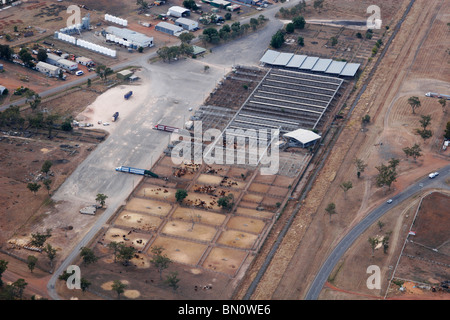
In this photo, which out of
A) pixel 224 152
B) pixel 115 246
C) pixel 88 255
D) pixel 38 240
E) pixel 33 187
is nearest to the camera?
pixel 88 255

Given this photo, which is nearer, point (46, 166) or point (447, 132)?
point (46, 166)

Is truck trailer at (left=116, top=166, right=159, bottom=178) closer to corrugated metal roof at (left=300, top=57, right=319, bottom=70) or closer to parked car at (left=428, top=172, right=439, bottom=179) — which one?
parked car at (left=428, top=172, right=439, bottom=179)

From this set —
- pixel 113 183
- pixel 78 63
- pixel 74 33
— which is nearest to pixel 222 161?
pixel 113 183

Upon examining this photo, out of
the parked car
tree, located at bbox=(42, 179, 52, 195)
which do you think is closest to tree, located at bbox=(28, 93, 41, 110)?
tree, located at bbox=(42, 179, 52, 195)

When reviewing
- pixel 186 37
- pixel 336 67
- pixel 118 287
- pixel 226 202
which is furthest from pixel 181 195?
pixel 186 37

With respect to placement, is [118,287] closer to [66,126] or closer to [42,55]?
[66,126]

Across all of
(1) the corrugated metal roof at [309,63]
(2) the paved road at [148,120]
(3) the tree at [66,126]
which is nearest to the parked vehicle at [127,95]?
(2) the paved road at [148,120]

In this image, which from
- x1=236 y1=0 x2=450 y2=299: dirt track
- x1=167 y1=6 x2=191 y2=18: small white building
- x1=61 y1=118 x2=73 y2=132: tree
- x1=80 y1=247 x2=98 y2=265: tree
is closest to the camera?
x1=80 y1=247 x2=98 y2=265: tree
